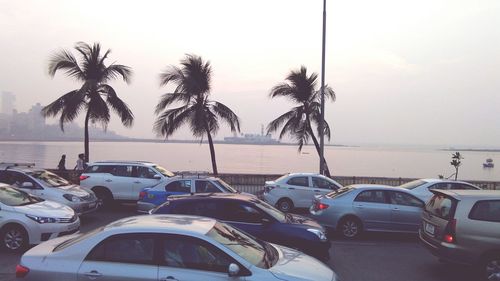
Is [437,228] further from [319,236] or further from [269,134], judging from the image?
[269,134]

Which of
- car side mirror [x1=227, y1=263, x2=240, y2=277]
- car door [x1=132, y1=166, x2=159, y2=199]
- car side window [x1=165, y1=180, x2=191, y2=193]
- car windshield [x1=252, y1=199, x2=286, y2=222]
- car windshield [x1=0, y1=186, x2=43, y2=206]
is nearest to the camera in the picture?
car side mirror [x1=227, y1=263, x2=240, y2=277]

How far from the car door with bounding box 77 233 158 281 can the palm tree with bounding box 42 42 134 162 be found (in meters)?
19.9

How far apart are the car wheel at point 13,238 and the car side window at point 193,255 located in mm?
6108

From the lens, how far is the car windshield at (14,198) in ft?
34.0

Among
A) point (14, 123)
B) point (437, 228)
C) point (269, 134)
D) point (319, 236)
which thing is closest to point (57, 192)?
point (319, 236)

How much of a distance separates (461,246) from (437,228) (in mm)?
628

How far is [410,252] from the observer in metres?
11.1

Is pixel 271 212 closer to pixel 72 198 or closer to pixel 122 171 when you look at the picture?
pixel 72 198

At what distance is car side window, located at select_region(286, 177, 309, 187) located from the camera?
16.8 metres

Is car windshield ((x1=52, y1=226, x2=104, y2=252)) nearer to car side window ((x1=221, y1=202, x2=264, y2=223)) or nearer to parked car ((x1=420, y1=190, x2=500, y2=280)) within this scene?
car side window ((x1=221, y1=202, x2=264, y2=223))

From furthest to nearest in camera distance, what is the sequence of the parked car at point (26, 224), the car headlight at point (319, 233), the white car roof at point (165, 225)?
the parked car at point (26, 224) → the car headlight at point (319, 233) → the white car roof at point (165, 225)

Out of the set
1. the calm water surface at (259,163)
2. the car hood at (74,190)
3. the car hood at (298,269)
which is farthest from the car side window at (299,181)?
the calm water surface at (259,163)

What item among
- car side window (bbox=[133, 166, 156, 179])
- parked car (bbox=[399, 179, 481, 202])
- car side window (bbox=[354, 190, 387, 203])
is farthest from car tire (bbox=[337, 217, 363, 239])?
car side window (bbox=[133, 166, 156, 179])

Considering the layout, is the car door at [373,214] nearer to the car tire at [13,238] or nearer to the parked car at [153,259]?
the parked car at [153,259]
